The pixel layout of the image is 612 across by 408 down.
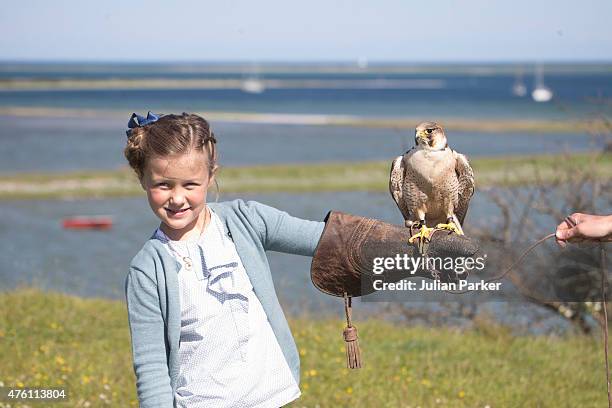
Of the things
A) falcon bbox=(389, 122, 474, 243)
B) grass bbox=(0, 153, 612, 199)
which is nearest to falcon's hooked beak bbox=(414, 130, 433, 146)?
falcon bbox=(389, 122, 474, 243)

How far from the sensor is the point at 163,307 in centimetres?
296

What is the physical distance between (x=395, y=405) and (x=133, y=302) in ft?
9.07

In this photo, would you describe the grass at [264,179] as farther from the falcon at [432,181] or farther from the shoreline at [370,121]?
the falcon at [432,181]

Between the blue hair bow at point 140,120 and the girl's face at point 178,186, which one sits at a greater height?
the blue hair bow at point 140,120

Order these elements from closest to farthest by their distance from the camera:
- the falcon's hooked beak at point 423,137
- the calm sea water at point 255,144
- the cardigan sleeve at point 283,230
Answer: the cardigan sleeve at point 283,230, the falcon's hooked beak at point 423,137, the calm sea water at point 255,144

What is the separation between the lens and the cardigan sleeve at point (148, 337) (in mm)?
2928

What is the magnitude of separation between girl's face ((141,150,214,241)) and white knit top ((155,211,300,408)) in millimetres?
113

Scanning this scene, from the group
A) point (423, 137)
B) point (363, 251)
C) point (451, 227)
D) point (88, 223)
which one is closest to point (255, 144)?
point (88, 223)

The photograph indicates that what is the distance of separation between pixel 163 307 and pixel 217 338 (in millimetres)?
235

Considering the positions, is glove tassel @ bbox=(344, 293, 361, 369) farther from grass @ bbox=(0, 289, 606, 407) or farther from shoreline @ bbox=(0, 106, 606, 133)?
shoreline @ bbox=(0, 106, 606, 133)

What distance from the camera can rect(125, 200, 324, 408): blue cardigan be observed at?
2.93m

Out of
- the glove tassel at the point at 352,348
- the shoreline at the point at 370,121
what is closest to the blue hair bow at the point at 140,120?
the glove tassel at the point at 352,348

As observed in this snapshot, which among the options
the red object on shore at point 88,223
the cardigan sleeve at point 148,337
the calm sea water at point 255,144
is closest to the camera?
the cardigan sleeve at point 148,337

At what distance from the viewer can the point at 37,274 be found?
40.5 feet
